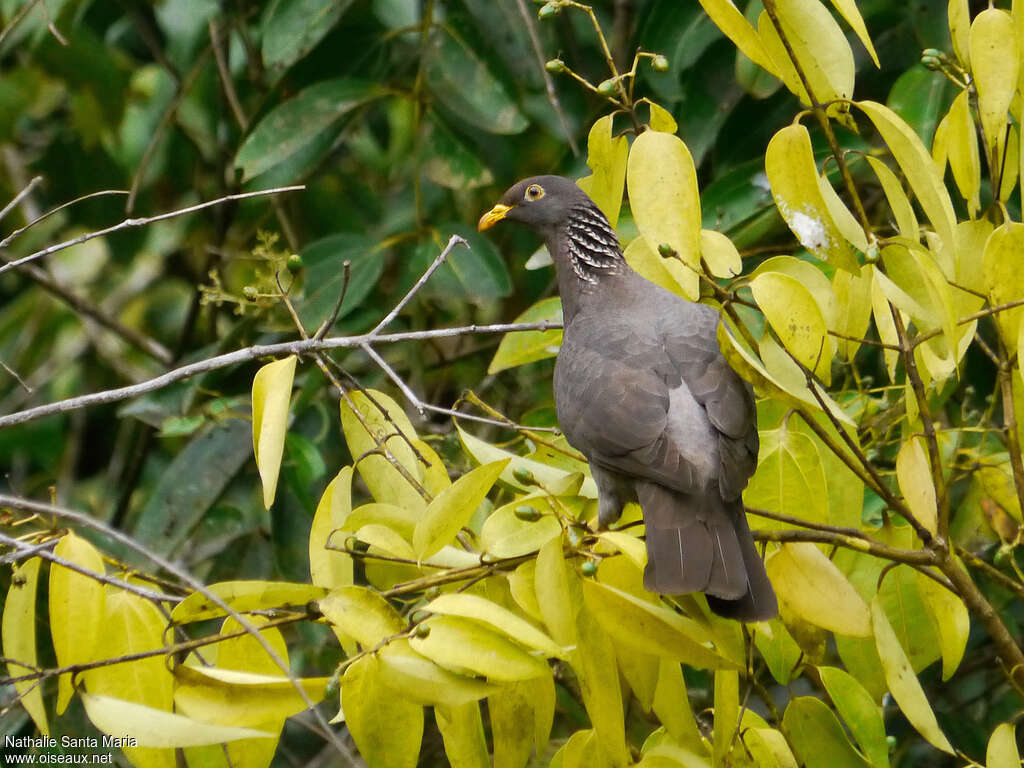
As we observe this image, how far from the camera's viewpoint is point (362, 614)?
2.15 meters

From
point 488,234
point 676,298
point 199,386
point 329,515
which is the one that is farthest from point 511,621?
point 488,234

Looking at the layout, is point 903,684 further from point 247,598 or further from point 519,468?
point 247,598

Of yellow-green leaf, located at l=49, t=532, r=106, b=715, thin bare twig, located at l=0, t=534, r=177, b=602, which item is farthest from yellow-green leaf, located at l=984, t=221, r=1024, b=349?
yellow-green leaf, located at l=49, t=532, r=106, b=715

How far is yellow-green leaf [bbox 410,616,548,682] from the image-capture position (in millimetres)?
1994

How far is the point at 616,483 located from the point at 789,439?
0.55m

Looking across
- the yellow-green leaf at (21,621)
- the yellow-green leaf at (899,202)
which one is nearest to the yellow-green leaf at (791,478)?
the yellow-green leaf at (899,202)

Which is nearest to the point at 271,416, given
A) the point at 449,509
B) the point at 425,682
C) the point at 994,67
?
the point at 449,509

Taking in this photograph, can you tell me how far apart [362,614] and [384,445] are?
542 millimetres

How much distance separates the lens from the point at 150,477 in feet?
19.6

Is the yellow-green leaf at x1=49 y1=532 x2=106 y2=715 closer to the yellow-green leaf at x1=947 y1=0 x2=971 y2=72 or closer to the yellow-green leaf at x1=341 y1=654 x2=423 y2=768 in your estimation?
the yellow-green leaf at x1=341 y1=654 x2=423 y2=768

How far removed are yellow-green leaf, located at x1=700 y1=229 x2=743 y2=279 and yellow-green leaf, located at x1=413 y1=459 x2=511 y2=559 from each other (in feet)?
2.29

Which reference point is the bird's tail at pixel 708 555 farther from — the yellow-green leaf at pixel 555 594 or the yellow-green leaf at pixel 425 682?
the yellow-green leaf at pixel 425 682

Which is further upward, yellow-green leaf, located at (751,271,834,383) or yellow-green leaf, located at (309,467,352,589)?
yellow-green leaf, located at (751,271,834,383)

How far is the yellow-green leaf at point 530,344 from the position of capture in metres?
3.11
